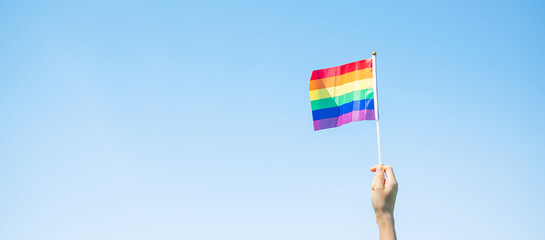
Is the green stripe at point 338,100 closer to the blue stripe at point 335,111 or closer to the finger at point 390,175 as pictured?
the blue stripe at point 335,111

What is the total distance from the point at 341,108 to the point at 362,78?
38.5 inches

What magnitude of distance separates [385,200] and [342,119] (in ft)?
22.7

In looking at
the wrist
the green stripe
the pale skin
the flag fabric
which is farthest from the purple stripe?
the wrist

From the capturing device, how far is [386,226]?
448cm

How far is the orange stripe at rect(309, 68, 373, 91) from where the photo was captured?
11430mm

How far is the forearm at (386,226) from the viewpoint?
14.3 ft

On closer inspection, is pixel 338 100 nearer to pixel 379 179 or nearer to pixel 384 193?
pixel 379 179

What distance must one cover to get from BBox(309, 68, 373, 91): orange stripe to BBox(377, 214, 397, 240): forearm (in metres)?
7.17

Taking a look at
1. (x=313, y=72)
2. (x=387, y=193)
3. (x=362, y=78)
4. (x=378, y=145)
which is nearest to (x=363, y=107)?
(x=362, y=78)

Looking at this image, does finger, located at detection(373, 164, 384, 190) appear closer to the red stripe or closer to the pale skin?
the pale skin

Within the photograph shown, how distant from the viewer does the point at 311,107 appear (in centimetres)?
1170

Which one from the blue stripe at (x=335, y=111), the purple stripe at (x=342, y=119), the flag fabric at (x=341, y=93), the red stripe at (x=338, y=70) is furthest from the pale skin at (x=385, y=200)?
the red stripe at (x=338, y=70)

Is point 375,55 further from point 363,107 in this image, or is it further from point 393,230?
point 393,230

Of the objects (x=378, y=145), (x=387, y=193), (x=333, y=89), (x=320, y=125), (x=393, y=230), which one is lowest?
(x=393, y=230)
